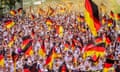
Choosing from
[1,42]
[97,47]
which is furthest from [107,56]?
[1,42]

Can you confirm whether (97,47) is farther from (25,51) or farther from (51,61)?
(25,51)

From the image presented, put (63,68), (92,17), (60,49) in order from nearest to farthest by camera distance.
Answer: (92,17) < (63,68) < (60,49)

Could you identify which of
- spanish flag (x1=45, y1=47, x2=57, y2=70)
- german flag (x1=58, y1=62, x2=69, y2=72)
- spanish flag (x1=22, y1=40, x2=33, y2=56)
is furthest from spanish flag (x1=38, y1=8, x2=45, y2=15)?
german flag (x1=58, y1=62, x2=69, y2=72)

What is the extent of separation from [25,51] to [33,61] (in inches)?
62.7

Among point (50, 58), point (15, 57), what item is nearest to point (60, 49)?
point (15, 57)

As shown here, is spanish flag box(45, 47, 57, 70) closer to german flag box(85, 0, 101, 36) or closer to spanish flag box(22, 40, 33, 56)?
→ spanish flag box(22, 40, 33, 56)

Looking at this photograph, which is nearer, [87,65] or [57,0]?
[87,65]

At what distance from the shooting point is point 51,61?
1717 cm

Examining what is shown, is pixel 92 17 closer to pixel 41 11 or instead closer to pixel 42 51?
pixel 42 51

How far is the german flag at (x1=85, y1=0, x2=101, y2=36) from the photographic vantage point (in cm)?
1562

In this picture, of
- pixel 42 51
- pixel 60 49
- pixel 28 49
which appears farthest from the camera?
pixel 60 49

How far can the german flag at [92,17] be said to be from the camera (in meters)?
15.6

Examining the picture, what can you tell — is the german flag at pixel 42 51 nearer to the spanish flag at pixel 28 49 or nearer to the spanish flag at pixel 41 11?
the spanish flag at pixel 28 49

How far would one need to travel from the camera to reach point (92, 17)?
15.7 metres
